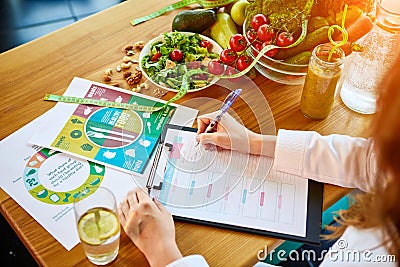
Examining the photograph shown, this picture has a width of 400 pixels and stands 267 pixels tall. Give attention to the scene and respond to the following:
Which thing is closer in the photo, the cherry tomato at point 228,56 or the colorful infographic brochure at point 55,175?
the colorful infographic brochure at point 55,175

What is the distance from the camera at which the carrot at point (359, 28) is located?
1.25 meters

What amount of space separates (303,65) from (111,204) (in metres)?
0.59

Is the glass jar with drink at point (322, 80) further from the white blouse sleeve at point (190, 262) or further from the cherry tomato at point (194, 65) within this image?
the white blouse sleeve at point (190, 262)

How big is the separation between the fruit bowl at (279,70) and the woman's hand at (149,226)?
0.46 metres

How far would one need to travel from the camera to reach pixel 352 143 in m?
1.11

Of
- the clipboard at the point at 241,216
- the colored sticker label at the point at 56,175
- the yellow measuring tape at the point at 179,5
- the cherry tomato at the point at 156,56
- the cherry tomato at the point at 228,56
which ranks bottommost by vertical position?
the clipboard at the point at 241,216

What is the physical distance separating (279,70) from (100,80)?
450 millimetres

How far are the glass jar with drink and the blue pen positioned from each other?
160mm

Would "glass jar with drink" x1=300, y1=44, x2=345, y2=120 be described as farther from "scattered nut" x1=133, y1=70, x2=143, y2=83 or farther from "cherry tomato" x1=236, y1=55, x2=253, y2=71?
"scattered nut" x1=133, y1=70, x2=143, y2=83

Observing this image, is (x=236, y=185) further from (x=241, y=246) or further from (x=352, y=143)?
(x=352, y=143)

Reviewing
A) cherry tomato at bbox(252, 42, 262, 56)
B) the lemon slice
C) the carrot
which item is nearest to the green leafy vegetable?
cherry tomato at bbox(252, 42, 262, 56)

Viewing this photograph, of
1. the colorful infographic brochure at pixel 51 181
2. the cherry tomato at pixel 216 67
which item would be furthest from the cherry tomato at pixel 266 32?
the colorful infographic brochure at pixel 51 181

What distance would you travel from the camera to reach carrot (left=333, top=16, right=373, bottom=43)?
4.09 ft

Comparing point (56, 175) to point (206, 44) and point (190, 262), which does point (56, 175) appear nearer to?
point (190, 262)
